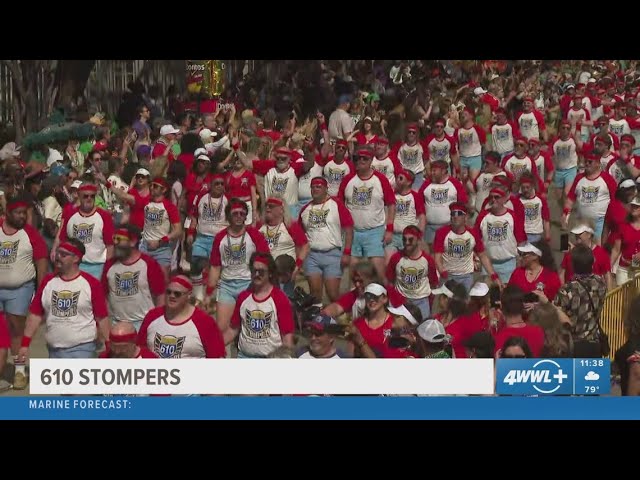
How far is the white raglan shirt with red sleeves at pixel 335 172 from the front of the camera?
12.4 metres

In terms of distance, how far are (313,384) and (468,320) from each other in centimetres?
120

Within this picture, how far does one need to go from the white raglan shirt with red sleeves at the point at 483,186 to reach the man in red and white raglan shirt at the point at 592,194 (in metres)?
0.53

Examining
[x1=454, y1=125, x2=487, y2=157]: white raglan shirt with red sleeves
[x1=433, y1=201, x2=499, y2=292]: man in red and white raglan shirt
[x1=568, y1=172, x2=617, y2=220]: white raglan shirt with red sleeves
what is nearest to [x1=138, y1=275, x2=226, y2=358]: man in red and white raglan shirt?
[x1=433, y1=201, x2=499, y2=292]: man in red and white raglan shirt

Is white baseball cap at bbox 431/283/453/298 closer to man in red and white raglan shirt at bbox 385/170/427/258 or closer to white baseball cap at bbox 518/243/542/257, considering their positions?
man in red and white raglan shirt at bbox 385/170/427/258

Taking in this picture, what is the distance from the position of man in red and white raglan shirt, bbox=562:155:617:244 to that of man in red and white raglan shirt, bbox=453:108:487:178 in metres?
0.73

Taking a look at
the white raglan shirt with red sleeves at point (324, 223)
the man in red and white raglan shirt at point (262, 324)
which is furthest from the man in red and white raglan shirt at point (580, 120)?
the man in red and white raglan shirt at point (262, 324)

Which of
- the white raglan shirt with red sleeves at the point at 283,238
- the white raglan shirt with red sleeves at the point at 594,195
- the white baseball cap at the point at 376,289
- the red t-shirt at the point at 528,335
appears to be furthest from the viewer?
the white raglan shirt with red sleeves at the point at 594,195

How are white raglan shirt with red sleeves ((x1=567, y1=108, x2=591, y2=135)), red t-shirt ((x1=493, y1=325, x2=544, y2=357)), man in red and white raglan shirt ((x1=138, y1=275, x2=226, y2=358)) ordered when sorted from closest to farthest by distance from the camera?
man in red and white raglan shirt ((x1=138, y1=275, x2=226, y2=358))
red t-shirt ((x1=493, y1=325, x2=544, y2=357))
white raglan shirt with red sleeves ((x1=567, y1=108, x2=591, y2=135))

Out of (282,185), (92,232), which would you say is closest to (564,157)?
(282,185)

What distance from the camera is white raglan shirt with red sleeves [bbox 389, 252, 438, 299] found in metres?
12.0

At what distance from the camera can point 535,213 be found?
1220 cm

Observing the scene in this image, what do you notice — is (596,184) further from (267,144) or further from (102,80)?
(102,80)

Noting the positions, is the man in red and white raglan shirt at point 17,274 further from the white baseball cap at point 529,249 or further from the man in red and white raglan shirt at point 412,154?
the white baseball cap at point 529,249

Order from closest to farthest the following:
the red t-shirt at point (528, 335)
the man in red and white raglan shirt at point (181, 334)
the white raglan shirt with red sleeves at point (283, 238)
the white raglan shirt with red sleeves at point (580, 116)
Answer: the man in red and white raglan shirt at point (181, 334)
the red t-shirt at point (528, 335)
the white raglan shirt with red sleeves at point (283, 238)
the white raglan shirt with red sleeves at point (580, 116)
